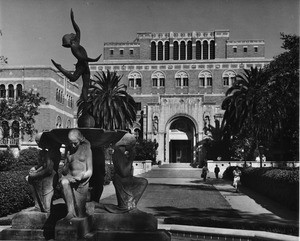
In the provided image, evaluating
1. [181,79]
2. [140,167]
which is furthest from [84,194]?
[181,79]

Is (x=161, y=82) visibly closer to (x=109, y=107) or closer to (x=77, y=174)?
(x=109, y=107)

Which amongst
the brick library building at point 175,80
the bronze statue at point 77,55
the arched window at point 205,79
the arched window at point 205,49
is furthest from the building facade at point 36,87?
the bronze statue at point 77,55

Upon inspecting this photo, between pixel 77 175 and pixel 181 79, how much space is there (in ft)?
194

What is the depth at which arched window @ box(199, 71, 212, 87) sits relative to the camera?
65875mm

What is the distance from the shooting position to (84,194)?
7934 mm

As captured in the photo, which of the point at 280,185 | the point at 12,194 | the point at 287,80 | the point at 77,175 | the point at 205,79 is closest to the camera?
the point at 77,175

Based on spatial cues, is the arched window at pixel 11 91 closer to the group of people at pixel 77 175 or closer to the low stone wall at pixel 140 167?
the low stone wall at pixel 140 167

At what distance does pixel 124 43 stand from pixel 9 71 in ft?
72.7

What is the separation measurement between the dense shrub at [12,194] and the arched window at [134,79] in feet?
166

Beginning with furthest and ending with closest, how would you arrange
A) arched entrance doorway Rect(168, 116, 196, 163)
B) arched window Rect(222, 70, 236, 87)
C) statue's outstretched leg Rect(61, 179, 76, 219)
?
arched window Rect(222, 70, 236, 87)
arched entrance doorway Rect(168, 116, 196, 163)
statue's outstretched leg Rect(61, 179, 76, 219)

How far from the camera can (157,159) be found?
58406mm

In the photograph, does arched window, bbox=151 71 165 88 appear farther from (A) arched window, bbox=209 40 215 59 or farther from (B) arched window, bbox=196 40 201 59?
(A) arched window, bbox=209 40 215 59

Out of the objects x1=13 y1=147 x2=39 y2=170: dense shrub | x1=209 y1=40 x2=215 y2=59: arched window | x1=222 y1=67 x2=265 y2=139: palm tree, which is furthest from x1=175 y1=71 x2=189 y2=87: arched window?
x1=13 y1=147 x2=39 y2=170: dense shrub

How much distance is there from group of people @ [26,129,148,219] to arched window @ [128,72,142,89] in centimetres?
5818
